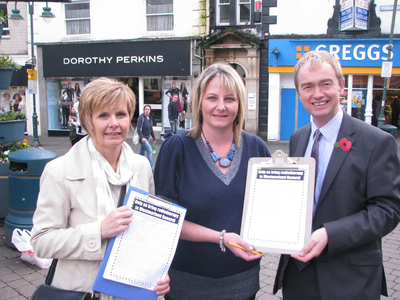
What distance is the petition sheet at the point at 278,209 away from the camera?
1772 millimetres

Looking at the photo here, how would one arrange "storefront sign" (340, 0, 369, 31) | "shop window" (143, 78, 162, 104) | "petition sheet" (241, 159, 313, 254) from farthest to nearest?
"shop window" (143, 78, 162, 104)
"storefront sign" (340, 0, 369, 31)
"petition sheet" (241, 159, 313, 254)

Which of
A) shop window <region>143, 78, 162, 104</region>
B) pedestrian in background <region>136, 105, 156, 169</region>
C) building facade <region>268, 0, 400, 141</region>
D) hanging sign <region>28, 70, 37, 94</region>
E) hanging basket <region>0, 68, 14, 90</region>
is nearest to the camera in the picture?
hanging basket <region>0, 68, 14, 90</region>

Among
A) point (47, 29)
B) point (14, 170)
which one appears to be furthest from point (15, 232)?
point (47, 29)

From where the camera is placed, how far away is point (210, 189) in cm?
210

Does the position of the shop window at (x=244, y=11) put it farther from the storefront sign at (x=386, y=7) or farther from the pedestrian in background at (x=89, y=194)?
the pedestrian in background at (x=89, y=194)

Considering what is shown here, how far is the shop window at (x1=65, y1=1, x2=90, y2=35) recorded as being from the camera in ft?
57.6

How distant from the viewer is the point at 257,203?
1883 millimetres

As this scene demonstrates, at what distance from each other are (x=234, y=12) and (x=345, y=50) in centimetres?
492

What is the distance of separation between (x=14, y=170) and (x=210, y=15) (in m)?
13.3

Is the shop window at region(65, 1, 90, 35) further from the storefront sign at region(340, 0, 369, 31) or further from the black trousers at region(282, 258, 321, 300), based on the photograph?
the black trousers at region(282, 258, 321, 300)

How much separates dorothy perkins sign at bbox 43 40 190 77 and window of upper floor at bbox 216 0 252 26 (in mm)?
1952

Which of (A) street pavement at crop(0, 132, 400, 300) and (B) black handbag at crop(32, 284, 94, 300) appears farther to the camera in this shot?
(A) street pavement at crop(0, 132, 400, 300)

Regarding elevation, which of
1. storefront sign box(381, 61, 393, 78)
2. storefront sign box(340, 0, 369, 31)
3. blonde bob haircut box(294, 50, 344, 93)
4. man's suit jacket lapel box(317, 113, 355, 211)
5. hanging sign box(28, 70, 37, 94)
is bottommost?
man's suit jacket lapel box(317, 113, 355, 211)

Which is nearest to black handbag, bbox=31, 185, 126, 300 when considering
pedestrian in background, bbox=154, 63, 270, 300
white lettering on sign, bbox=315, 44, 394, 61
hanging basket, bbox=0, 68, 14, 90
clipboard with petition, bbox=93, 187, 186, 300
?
clipboard with petition, bbox=93, 187, 186, 300
